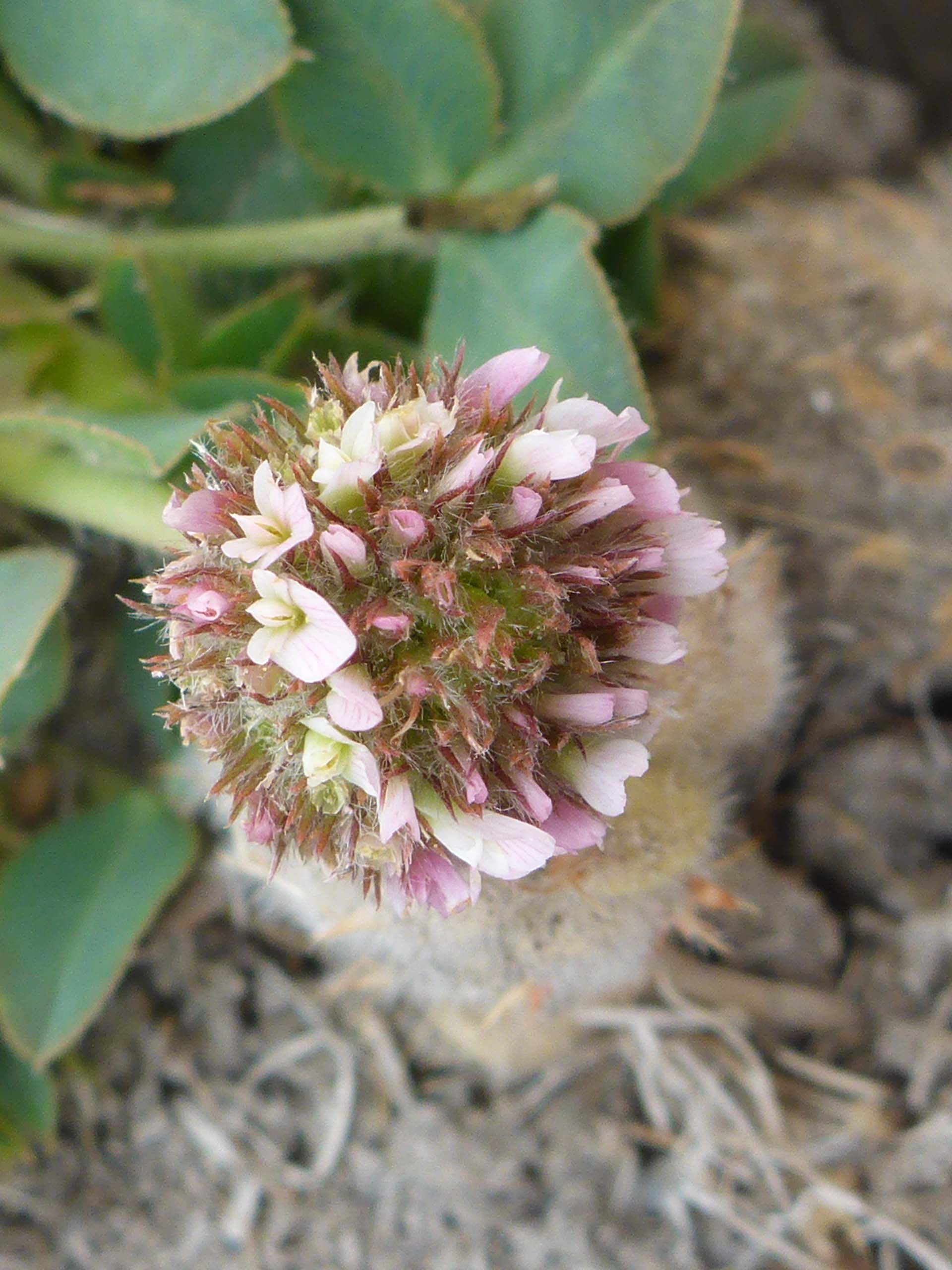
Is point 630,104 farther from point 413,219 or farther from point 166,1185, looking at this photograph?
point 166,1185

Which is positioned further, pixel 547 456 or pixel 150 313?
pixel 150 313

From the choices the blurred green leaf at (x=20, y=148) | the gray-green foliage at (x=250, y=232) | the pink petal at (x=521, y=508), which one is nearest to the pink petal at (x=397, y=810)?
the pink petal at (x=521, y=508)

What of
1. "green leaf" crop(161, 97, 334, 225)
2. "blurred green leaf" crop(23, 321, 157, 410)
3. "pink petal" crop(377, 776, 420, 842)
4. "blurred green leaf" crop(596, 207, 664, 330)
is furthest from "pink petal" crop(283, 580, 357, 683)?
"green leaf" crop(161, 97, 334, 225)

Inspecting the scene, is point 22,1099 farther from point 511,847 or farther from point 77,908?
point 511,847

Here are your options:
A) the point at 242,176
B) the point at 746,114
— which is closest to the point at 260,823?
the point at 242,176

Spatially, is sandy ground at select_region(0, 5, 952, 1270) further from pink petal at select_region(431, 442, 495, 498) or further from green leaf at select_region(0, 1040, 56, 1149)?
pink petal at select_region(431, 442, 495, 498)
